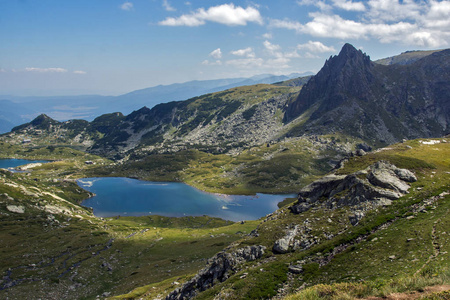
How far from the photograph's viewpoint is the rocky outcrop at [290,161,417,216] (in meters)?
51.7

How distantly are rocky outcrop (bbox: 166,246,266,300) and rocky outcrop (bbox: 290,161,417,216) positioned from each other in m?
18.9

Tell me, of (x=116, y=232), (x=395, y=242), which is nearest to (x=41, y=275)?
(x=116, y=232)

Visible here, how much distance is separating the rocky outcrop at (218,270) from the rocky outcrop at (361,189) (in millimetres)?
18925

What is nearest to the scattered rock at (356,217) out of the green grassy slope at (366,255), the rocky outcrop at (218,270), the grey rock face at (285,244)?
the green grassy slope at (366,255)

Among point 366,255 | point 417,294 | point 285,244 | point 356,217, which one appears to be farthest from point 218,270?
point 417,294

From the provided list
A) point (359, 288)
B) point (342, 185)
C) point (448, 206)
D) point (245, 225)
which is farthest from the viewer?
point (245, 225)

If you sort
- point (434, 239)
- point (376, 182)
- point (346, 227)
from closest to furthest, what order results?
point (434, 239), point (346, 227), point (376, 182)

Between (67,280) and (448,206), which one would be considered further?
(67,280)

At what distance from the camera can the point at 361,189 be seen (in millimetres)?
54594

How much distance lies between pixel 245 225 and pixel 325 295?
109905mm

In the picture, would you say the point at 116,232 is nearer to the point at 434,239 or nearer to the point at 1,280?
the point at 1,280

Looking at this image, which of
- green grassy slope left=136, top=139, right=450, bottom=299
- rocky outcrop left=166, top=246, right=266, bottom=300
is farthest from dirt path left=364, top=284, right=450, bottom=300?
rocky outcrop left=166, top=246, right=266, bottom=300

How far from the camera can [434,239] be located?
33.3m

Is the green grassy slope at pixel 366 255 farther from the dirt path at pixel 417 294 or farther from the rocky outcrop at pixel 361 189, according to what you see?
the rocky outcrop at pixel 361 189
